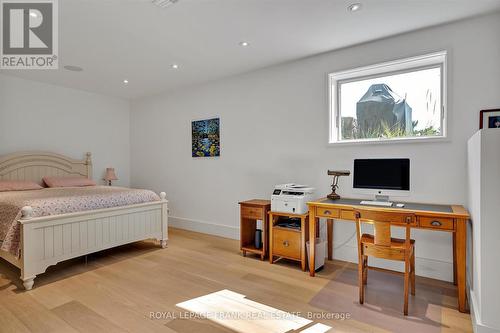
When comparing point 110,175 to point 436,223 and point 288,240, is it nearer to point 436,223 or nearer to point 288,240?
point 288,240

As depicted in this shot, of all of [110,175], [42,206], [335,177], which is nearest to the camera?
[42,206]

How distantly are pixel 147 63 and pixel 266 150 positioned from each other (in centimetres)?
203

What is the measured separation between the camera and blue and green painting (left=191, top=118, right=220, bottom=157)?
445cm

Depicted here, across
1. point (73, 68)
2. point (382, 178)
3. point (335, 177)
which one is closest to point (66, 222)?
point (73, 68)

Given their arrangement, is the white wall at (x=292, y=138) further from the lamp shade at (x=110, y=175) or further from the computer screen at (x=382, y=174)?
the lamp shade at (x=110, y=175)

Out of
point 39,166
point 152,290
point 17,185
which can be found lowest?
point 152,290

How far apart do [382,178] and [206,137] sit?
2809 millimetres

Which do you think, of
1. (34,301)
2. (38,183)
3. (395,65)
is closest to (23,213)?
(34,301)

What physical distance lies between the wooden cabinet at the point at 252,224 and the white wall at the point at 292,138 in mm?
486

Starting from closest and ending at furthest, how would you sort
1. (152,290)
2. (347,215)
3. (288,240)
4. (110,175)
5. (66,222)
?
(152,290) < (347,215) < (66,222) < (288,240) < (110,175)

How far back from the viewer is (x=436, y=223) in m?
2.25

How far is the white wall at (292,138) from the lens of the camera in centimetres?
262

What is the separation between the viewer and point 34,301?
2311 millimetres

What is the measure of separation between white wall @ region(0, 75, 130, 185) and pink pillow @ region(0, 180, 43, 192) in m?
0.66
